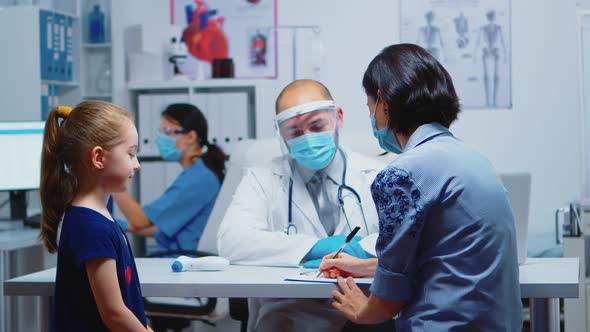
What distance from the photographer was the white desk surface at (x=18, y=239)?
3062 millimetres

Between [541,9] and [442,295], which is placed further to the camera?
[541,9]

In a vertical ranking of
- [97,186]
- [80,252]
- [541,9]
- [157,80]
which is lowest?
[80,252]

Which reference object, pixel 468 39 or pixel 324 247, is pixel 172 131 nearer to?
pixel 324 247

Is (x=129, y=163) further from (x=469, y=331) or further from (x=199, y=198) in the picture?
(x=199, y=198)

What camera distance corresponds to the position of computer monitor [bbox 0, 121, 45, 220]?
11.5 feet

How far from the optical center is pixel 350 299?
1.70m

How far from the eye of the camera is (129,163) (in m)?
1.68

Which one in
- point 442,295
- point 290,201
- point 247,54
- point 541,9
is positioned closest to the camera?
point 442,295

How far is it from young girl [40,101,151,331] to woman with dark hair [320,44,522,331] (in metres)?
0.51

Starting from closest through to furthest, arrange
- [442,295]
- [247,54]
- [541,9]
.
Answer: [442,295]
[541,9]
[247,54]

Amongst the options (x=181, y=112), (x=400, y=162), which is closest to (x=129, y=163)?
(x=400, y=162)

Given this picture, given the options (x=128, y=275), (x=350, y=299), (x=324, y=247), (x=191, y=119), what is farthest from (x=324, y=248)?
(x=191, y=119)

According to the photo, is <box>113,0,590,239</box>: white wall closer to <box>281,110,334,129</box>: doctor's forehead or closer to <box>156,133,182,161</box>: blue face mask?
<box>156,133,182,161</box>: blue face mask

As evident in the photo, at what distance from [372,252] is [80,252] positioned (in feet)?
2.42
